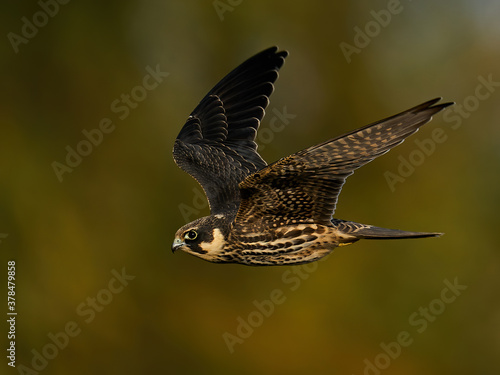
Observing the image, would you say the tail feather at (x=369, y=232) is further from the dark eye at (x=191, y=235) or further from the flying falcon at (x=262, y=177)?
the dark eye at (x=191, y=235)

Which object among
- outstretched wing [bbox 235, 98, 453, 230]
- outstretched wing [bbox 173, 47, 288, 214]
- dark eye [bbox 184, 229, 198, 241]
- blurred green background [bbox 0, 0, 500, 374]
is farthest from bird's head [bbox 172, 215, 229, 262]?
blurred green background [bbox 0, 0, 500, 374]

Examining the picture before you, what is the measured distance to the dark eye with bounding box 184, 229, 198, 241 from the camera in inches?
261

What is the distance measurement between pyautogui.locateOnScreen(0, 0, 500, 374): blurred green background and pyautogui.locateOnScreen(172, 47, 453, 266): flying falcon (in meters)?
6.74

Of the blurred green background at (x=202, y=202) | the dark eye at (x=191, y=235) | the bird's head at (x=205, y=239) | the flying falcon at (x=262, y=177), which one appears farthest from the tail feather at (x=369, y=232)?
the blurred green background at (x=202, y=202)

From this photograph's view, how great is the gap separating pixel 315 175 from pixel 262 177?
0.38 m

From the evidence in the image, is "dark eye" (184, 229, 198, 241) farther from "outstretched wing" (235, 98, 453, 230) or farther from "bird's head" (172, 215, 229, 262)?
"outstretched wing" (235, 98, 453, 230)

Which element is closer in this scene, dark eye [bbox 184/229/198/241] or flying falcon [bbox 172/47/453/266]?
flying falcon [bbox 172/47/453/266]

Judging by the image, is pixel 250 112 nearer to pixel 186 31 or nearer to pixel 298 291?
pixel 298 291

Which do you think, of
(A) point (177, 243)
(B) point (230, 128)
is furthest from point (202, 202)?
(A) point (177, 243)

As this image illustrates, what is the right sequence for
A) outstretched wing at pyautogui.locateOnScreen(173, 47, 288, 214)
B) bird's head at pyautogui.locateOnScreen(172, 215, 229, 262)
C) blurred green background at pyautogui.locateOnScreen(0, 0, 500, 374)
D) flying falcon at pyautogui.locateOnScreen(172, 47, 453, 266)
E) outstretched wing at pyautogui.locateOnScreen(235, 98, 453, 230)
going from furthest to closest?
blurred green background at pyautogui.locateOnScreen(0, 0, 500, 374) < outstretched wing at pyautogui.locateOnScreen(173, 47, 288, 214) < bird's head at pyautogui.locateOnScreen(172, 215, 229, 262) < flying falcon at pyautogui.locateOnScreen(172, 47, 453, 266) < outstretched wing at pyautogui.locateOnScreen(235, 98, 453, 230)

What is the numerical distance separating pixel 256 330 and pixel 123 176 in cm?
389

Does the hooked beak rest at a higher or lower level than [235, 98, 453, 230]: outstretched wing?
higher

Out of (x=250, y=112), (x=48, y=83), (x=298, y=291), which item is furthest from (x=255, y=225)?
(x=48, y=83)

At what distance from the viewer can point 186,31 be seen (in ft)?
56.3
